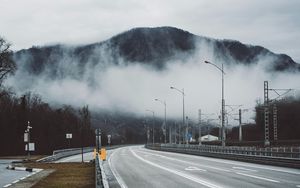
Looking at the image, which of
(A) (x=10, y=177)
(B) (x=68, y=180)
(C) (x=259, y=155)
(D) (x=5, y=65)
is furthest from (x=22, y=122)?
(B) (x=68, y=180)

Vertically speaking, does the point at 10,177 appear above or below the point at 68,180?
below

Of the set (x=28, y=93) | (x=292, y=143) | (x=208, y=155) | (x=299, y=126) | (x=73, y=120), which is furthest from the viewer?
(x=73, y=120)

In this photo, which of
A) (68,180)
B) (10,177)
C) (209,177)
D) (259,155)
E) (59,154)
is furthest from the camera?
(59,154)

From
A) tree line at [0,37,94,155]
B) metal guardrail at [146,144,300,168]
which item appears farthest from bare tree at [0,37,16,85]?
metal guardrail at [146,144,300,168]

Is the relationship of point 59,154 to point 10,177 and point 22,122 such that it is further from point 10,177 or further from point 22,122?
point 10,177

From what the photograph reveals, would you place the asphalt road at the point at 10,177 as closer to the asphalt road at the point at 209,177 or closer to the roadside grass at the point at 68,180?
the roadside grass at the point at 68,180

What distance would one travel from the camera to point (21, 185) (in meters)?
26.0

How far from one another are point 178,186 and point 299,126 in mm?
103602

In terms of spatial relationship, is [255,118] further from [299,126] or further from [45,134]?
[45,134]

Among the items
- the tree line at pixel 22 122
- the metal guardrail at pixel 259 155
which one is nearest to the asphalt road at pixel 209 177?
the metal guardrail at pixel 259 155

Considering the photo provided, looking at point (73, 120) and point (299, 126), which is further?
point (73, 120)

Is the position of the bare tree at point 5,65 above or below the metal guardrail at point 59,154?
above

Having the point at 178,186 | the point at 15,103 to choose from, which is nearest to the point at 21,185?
the point at 178,186

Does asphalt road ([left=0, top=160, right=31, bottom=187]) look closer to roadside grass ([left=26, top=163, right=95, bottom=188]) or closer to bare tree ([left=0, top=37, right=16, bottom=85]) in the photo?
roadside grass ([left=26, top=163, right=95, bottom=188])
